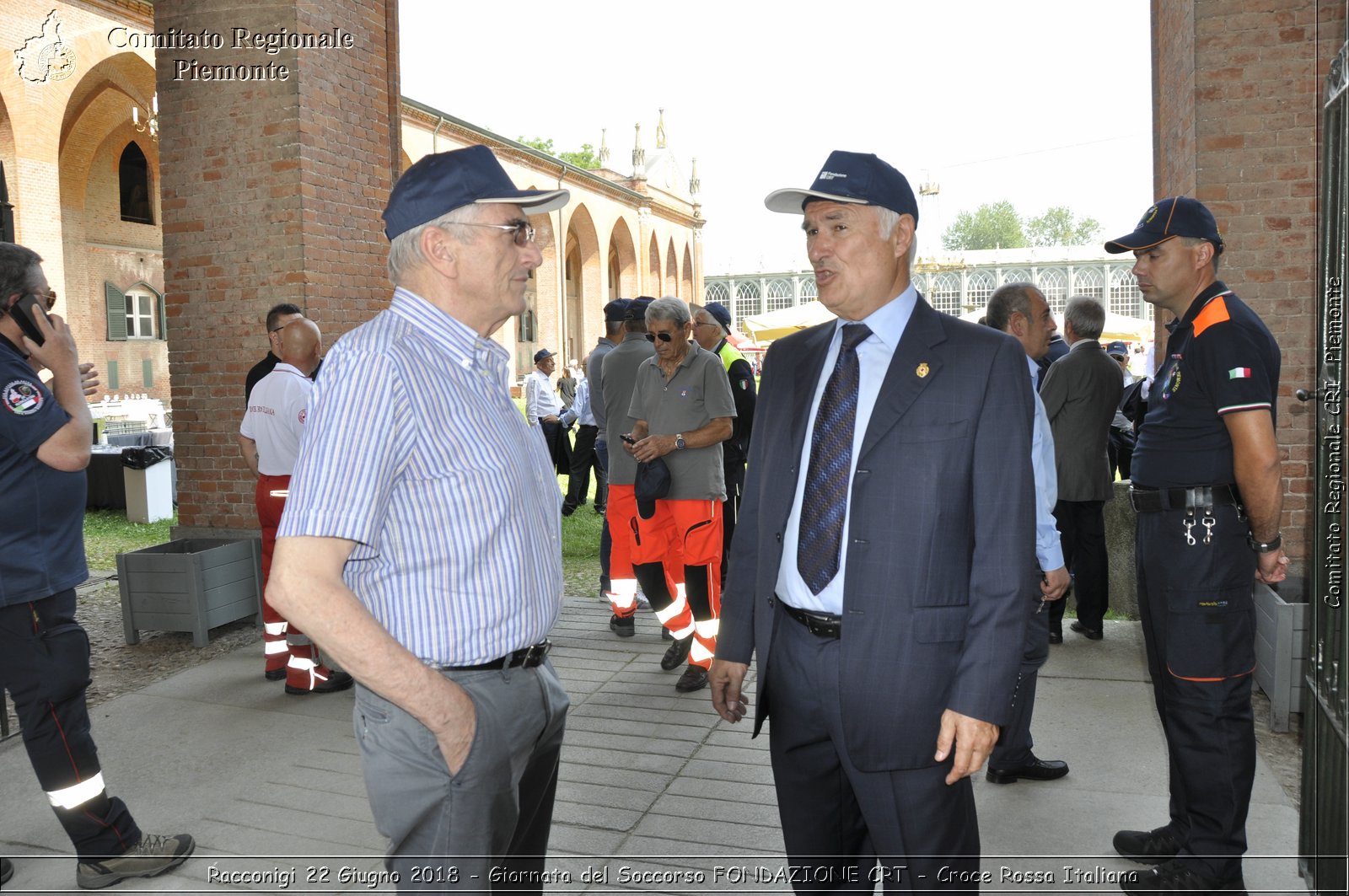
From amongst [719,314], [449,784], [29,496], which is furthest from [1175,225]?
[719,314]

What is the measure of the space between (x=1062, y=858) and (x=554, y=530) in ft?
8.24

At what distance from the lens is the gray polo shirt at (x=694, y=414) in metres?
5.50

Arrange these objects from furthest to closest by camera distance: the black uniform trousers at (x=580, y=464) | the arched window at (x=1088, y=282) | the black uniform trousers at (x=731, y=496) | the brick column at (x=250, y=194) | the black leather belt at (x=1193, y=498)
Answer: the arched window at (x=1088, y=282) < the black uniform trousers at (x=580, y=464) < the black uniform trousers at (x=731, y=496) < the brick column at (x=250, y=194) < the black leather belt at (x=1193, y=498)

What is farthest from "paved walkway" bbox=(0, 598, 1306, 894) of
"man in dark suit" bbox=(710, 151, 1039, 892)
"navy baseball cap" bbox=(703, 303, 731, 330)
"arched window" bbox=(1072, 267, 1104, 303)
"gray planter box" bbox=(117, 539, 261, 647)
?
"arched window" bbox=(1072, 267, 1104, 303)

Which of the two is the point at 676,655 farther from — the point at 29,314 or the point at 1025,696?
the point at 29,314

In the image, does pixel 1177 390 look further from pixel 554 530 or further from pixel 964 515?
pixel 554 530

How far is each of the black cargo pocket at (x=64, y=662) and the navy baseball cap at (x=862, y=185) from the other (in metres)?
2.90

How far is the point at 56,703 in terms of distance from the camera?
336 centimetres

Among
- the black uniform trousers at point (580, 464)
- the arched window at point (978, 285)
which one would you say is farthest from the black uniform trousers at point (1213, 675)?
the arched window at point (978, 285)

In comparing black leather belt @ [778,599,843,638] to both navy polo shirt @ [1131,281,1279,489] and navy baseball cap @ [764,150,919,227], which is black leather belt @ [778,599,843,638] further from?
navy polo shirt @ [1131,281,1279,489]

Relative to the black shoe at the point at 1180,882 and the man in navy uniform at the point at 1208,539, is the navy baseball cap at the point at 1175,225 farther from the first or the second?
the black shoe at the point at 1180,882

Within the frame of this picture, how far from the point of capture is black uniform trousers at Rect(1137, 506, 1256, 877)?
3131mm

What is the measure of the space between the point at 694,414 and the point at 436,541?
12.3 feet

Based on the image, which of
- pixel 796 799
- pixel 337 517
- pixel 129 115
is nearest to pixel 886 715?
pixel 796 799
